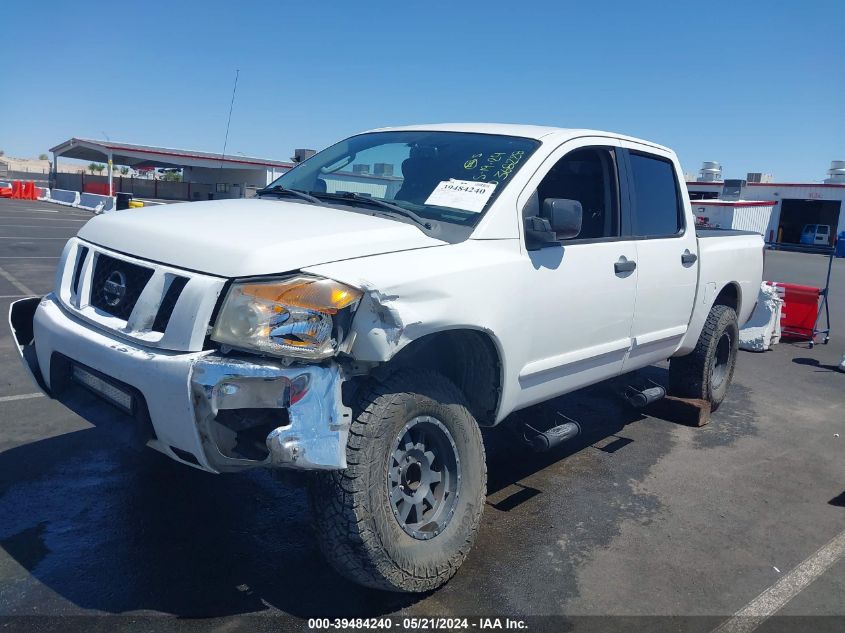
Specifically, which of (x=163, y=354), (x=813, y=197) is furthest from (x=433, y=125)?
(x=813, y=197)

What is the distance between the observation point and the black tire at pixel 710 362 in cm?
571

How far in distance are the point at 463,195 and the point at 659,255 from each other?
1.72 meters

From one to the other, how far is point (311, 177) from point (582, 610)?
285 centimetres

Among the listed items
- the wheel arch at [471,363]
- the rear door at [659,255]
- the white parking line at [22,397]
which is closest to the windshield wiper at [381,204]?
the wheel arch at [471,363]

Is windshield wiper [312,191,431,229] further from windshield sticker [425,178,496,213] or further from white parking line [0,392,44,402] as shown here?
white parking line [0,392,44,402]

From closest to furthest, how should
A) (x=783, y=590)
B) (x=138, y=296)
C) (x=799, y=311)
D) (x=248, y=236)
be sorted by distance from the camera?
(x=248, y=236) → (x=138, y=296) → (x=783, y=590) → (x=799, y=311)

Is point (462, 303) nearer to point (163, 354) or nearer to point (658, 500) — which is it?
point (163, 354)

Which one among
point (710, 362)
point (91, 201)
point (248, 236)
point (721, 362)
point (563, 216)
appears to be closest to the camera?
point (248, 236)

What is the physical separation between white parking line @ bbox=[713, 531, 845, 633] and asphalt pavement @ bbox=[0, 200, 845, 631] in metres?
0.02

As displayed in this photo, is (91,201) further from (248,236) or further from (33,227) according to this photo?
(248,236)

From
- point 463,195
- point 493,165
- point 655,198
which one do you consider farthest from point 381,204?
point 655,198

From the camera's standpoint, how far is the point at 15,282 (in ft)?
34.4

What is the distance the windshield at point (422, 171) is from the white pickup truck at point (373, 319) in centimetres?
2

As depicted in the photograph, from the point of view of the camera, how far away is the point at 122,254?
3.17 m
